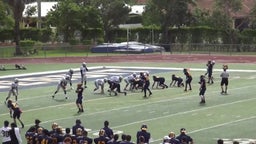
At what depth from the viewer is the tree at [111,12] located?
3206 inches

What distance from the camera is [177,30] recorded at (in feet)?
254

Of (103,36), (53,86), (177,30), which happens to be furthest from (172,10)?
(53,86)

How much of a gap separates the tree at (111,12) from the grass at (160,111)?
4460 cm

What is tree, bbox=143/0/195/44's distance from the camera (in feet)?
246

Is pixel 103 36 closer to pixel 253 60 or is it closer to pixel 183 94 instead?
pixel 253 60

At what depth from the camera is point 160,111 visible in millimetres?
28188

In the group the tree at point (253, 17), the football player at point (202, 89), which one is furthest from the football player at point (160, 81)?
the tree at point (253, 17)

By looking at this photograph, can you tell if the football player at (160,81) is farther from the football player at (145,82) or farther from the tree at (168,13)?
the tree at (168,13)

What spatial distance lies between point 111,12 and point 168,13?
9090mm

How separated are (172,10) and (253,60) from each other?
21.5 meters

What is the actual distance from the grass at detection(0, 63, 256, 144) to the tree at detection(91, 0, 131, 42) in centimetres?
4460

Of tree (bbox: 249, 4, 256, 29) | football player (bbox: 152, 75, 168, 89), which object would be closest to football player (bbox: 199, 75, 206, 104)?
football player (bbox: 152, 75, 168, 89)

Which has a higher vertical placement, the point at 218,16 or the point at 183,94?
the point at 218,16

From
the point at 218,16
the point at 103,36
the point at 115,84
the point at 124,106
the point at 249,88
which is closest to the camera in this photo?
the point at 124,106
